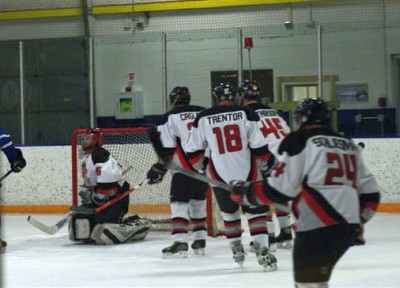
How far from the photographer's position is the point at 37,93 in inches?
455

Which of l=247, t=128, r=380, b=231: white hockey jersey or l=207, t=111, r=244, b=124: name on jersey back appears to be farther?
l=207, t=111, r=244, b=124: name on jersey back

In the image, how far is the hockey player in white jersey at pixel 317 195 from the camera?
10.8ft

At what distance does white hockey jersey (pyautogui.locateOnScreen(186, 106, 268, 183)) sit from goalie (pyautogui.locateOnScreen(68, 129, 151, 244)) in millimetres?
1691

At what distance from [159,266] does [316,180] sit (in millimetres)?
2817

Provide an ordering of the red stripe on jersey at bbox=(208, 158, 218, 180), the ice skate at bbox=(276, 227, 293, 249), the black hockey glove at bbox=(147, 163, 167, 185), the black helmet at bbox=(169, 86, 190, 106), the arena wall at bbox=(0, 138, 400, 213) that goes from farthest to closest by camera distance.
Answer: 1. the arena wall at bbox=(0, 138, 400, 213)
2. the ice skate at bbox=(276, 227, 293, 249)
3. the black helmet at bbox=(169, 86, 190, 106)
4. the black hockey glove at bbox=(147, 163, 167, 185)
5. the red stripe on jersey at bbox=(208, 158, 218, 180)

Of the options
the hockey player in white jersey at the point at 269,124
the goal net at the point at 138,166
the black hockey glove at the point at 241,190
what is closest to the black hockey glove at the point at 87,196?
the goal net at the point at 138,166

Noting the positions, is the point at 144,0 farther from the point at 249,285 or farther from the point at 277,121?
the point at 249,285

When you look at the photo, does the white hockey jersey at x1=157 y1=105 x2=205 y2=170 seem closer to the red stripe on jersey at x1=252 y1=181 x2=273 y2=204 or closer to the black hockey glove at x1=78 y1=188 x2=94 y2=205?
the black hockey glove at x1=78 y1=188 x2=94 y2=205

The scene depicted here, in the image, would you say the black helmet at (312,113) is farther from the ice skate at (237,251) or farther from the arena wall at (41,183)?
the arena wall at (41,183)

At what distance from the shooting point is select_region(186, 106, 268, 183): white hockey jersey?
5531 mm

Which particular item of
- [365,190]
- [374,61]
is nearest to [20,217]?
[374,61]

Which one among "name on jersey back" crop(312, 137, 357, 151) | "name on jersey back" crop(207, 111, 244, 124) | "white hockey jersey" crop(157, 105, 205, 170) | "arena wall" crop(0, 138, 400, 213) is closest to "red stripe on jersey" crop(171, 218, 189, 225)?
"white hockey jersey" crop(157, 105, 205, 170)

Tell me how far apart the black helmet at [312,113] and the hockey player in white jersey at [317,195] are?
0.09m

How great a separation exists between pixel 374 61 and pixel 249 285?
21.7 ft
